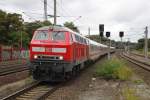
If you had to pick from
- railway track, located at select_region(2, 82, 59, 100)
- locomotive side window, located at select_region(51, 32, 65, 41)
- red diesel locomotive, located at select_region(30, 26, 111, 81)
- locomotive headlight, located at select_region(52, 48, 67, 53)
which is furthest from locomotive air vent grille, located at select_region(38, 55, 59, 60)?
railway track, located at select_region(2, 82, 59, 100)

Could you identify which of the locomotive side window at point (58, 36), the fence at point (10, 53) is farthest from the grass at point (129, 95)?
the fence at point (10, 53)

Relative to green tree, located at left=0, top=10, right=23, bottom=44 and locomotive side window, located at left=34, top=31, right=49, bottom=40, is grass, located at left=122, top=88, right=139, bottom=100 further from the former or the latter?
green tree, located at left=0, top=10, right=23, bottom=44

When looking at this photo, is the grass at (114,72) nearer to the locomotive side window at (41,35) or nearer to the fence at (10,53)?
the locomotive side window at (41,35)

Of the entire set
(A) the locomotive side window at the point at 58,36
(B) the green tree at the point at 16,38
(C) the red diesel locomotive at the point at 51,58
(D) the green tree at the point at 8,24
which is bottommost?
(C) the red diesel locomotive at the point at 51,58

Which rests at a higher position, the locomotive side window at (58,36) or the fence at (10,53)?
the locomotive side window at (58,36)

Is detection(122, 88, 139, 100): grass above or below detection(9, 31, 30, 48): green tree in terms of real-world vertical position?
below

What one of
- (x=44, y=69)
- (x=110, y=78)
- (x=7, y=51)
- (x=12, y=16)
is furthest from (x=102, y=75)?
(x=12, y=16)

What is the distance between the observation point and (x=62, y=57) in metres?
16.8

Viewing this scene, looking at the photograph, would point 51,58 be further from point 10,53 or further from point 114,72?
point 10,53

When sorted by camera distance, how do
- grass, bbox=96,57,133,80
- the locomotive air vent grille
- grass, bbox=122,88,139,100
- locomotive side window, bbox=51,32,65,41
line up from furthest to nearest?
1. grass, bbox=96,57,133,80
2. locomotive side window, bbox=51,32,65,41
3. the locomotive air vent grille
4. grass, bbox=122,88,139,100

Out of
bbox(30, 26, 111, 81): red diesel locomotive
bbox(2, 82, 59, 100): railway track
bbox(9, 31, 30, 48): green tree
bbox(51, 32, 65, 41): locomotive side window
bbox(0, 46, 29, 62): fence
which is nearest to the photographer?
bbox(2, 82, 59, 100): railway track

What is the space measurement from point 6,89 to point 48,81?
3.62 meters

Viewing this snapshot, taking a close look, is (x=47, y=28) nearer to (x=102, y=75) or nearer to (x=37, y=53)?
(x=37, y=53)

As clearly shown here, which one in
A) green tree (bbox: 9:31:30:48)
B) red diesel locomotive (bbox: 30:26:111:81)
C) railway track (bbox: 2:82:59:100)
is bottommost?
railway track (bbox: 2:82:59:100)
